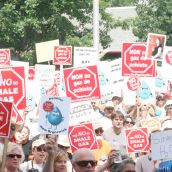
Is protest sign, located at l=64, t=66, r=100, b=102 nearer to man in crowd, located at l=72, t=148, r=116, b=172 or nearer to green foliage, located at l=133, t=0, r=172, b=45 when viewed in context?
man in crowd, located at l=72, t=148, r=116, b=172

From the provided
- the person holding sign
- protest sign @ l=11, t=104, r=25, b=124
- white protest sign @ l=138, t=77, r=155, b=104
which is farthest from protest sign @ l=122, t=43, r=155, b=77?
protest sign @ l=11, t=104, r=25, b=124

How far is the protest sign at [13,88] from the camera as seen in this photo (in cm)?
1233

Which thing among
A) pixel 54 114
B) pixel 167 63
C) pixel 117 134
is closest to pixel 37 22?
pixel 167 63

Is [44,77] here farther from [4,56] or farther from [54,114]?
[54,114]

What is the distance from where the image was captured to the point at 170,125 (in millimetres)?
11758

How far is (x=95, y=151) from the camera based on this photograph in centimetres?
1166

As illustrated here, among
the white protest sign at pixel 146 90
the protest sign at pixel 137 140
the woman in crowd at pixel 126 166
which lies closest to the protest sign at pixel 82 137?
the protest sign at pixel 137 140

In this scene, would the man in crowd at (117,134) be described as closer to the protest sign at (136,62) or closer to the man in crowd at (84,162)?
the protest sign at (136,62)

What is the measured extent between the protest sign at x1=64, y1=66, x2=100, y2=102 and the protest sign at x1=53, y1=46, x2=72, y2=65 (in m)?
7.14

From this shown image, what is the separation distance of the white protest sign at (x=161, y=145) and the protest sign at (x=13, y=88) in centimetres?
419

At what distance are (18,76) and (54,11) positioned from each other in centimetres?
1630

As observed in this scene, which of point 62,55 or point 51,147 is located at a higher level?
point 51,147

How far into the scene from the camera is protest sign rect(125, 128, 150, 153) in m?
12.3

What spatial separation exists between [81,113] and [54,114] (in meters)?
3.22
